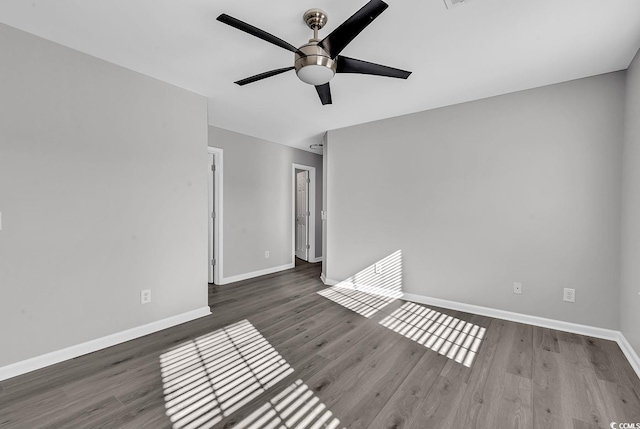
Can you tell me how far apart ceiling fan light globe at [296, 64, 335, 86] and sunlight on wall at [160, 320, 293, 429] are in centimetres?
208

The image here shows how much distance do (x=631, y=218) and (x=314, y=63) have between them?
9.09 ft

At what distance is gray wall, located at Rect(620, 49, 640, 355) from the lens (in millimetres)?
2164

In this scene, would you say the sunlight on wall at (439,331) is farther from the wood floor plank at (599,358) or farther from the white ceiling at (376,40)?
the white ceiling at (376,40)

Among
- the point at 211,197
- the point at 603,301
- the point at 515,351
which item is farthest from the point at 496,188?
the point at 211,197

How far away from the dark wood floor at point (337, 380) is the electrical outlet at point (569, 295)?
1.12ft

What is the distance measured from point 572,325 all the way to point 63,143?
472 cm

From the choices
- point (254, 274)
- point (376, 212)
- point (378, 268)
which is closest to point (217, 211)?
point (254, 274)

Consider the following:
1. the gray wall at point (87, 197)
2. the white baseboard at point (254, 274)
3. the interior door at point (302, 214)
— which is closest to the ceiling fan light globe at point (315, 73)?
the gray wall at point (87, 197)

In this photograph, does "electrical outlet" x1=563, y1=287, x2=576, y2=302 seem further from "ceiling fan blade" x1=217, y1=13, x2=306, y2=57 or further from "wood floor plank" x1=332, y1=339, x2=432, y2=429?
"ceiling fan blade" x1=217, y1=13, x2=306, y2=57

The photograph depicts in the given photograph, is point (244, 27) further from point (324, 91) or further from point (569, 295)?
point (569, 295)

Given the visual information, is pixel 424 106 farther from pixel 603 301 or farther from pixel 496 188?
pixel 603 301

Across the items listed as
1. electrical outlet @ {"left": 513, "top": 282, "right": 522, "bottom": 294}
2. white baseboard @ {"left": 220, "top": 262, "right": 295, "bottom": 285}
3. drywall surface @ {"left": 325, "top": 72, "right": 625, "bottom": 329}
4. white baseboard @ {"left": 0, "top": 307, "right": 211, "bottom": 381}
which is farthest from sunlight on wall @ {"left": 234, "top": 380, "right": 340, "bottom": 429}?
white baseboard @ {"left": 220, "top": 262, "right": 295, "bottom": 285}

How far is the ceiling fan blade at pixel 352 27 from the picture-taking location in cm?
141

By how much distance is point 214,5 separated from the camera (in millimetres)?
1751
